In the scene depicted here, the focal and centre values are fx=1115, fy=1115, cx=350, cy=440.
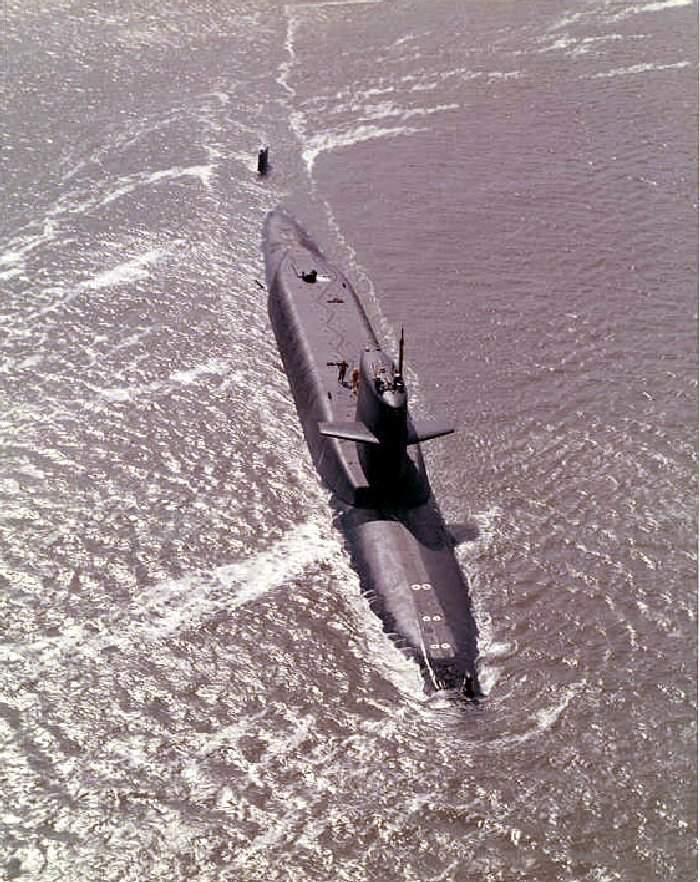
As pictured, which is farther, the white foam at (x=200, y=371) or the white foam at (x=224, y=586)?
the white foam at (x=200, y=371)

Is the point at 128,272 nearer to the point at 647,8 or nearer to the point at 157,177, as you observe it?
the point at 157,177

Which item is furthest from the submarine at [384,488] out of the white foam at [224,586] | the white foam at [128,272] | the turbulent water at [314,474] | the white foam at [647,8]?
the white foam at [647,8]

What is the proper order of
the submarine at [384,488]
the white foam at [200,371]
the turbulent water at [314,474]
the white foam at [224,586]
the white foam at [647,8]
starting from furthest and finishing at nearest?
the white foam at [647,8] < the white foam at [200,371] < the white foam at [224,586] < the submarine at [384,488] < the turbulent water at [314,474]

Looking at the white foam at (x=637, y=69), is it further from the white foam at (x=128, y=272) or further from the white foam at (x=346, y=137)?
the white foam at (x=128, y=272)

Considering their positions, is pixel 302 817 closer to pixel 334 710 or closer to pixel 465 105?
pixel 334 710

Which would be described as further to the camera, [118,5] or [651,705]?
[118,5]

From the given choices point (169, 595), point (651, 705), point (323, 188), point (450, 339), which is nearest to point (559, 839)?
point (651, 705)

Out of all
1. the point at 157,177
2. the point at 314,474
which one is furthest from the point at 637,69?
the point at 314,474
